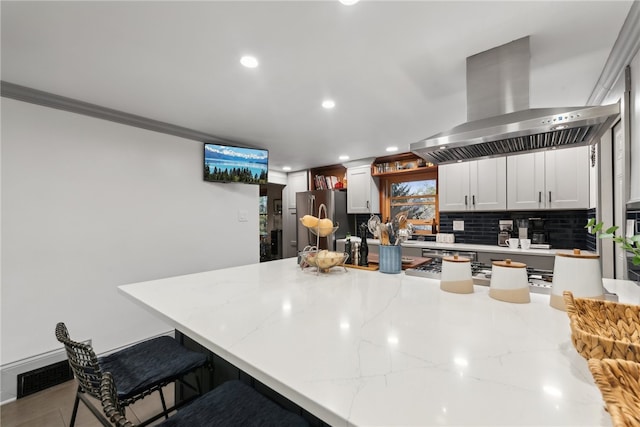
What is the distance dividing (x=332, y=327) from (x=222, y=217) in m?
2.86

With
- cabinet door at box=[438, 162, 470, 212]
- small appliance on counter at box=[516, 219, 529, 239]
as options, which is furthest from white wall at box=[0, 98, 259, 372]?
small appliance on counter at box=[516, 219, 529, 239]

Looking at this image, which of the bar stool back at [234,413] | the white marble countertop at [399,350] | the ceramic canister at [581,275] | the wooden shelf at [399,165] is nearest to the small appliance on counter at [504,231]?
the wooden shelf at [399,165]

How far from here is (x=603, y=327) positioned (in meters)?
0.78

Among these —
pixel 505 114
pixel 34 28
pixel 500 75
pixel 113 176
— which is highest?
pixel 34 28

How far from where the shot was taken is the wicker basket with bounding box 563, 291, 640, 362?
584mm

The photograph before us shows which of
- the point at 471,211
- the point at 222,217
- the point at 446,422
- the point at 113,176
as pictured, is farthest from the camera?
the point at 471,211

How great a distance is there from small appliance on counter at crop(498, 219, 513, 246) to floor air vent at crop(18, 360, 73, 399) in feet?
15.1

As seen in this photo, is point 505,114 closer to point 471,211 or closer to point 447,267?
point 447,267

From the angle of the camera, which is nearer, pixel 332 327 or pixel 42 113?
pixel 332 327

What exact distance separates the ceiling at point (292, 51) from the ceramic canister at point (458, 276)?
1.21 m

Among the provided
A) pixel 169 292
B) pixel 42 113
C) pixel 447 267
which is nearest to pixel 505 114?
pixel 447 267

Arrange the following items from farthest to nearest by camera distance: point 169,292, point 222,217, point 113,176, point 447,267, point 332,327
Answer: point 222,217, point 113,176, point 169,292, point 447,267, point 332,327

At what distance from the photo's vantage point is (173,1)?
1292 millimetres

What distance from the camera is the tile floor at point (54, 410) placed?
1.78 meters
